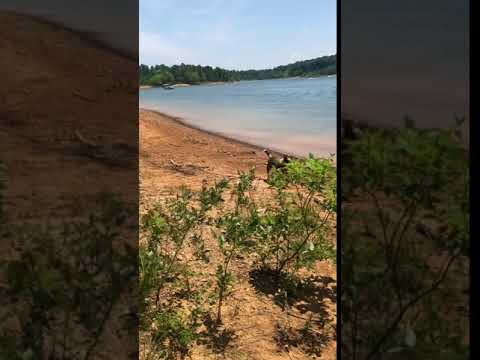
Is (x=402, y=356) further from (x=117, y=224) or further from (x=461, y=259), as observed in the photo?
(x=117, y=224)

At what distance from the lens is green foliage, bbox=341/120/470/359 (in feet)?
4.70

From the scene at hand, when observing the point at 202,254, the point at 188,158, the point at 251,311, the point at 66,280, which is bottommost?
the point at 251,311

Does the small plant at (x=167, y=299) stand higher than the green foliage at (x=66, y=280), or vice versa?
the green foliage at (x=66, y=280)

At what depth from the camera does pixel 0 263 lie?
1745 millimetres

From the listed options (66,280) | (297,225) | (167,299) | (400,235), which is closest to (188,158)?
(297,225)

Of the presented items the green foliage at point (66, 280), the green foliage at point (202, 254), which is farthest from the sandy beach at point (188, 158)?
the green foliage at point (66, 280)

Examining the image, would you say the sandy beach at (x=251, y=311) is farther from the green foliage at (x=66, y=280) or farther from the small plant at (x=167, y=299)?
the green foliage at (x=66, y=280)

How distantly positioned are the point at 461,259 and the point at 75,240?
4.57 feet

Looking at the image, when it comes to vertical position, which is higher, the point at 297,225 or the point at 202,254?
the point at 297,225

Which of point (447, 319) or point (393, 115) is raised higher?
point (393, 115)

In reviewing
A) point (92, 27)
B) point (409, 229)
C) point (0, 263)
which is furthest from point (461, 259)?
point (0, 263)

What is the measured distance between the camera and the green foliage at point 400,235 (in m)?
1.43

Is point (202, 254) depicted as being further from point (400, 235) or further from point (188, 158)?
point (188, 158)

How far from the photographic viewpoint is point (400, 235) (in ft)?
5.04
